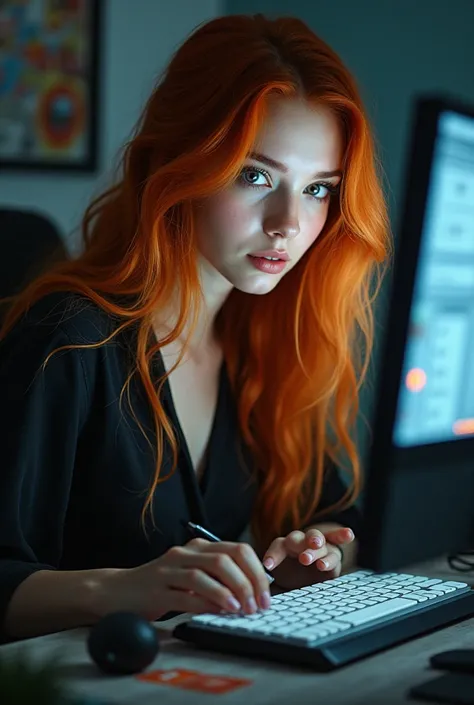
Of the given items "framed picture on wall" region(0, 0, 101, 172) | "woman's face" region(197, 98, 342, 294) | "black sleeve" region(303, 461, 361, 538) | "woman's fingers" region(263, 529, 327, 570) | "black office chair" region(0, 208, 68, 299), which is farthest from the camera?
"framed picture on wall" region(0, 0, 101, 172)

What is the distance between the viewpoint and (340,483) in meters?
1.66

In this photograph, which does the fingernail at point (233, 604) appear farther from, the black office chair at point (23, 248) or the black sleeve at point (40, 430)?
the black office chair at point (23, 248)

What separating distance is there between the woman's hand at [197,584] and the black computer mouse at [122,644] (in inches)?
4.1

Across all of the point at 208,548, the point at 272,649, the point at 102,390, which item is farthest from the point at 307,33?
the point at 272,649

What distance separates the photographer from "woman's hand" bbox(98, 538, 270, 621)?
38.1 inches

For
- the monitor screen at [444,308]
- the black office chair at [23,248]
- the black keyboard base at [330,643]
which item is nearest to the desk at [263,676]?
the black keyboard base at [330,643]

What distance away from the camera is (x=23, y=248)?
68.1 inches

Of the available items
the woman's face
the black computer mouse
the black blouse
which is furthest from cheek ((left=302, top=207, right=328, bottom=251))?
the black computer mouse

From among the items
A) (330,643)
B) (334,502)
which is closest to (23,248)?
(334,502)

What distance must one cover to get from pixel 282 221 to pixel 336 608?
Answer: 0.55 meters

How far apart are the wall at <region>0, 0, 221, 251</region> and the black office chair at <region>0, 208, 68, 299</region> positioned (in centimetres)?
90

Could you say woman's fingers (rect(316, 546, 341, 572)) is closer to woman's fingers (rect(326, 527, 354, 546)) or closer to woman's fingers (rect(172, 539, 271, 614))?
woman's fingers (rect(326, 527, 354, 546))

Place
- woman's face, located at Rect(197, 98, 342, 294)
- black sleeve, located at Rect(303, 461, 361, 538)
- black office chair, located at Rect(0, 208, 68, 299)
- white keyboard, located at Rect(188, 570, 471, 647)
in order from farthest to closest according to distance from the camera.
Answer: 1. black office chair, located at Rect(0, 208, 68, 299)
2. black sleeve, located at Rect(303, 461, 361, 538)
3. woman's face, located at Rect(197, 98, 342, 294)
4. white keyboard, located at Rect(188, 570, 471, 647)

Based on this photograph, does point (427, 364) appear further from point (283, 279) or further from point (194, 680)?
point (283, 279)
